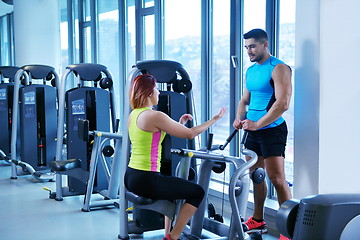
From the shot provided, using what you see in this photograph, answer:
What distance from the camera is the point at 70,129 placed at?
5219 millimetres

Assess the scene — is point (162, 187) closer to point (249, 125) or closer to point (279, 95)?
point (249, 125)

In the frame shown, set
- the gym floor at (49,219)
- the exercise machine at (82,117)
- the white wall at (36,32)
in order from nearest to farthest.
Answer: the gym floor at (49,219) < the exercise machine at (82,117) < the white wall at (36,32)

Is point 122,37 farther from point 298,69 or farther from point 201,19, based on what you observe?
point 298,69

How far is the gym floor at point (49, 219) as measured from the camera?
12.9 ft

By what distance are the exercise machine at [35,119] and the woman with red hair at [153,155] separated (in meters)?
3.52

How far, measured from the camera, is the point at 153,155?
316 centimetres

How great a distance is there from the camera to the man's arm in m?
3.34

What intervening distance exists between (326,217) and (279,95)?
7.69 feet

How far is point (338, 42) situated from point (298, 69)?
2240mm

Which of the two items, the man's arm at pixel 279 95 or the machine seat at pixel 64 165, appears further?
the machine seat at pixel 64 165

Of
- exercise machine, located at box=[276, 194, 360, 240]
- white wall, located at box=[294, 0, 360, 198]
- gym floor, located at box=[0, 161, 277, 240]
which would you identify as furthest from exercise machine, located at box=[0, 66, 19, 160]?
exercise machine, located at box=[276, 194, 360, 240]

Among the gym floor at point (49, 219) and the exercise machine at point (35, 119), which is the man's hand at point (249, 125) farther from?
the exercise machine at point (35, 119)

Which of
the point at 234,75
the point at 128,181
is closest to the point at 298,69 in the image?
the point at 234,75

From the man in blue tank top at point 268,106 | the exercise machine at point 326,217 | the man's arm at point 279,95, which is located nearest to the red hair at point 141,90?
the man in blue tank top at point 268,106
